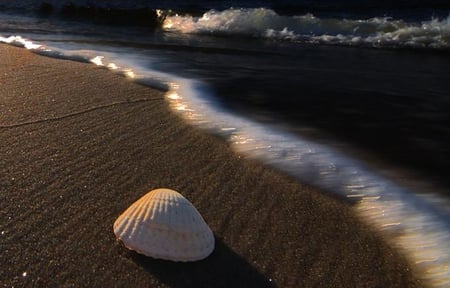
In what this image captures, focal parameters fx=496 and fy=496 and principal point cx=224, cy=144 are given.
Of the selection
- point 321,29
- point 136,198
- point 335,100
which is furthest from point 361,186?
point 321,29

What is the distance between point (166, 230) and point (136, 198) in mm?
557

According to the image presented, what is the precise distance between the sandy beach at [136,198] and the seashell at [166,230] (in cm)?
5

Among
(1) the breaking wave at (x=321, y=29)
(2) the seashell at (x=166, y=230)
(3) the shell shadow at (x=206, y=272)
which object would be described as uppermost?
(1) the breaking wave at (x=321, y=29)

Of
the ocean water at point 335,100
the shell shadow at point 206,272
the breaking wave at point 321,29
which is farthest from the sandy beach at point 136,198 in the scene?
the breaking wave at point 321,29

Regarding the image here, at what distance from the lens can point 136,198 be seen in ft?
6.75

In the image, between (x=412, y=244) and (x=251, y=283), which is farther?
(x=412, y=244)

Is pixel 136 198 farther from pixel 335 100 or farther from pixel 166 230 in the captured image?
pixel 335 100

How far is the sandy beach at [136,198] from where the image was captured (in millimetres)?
1548

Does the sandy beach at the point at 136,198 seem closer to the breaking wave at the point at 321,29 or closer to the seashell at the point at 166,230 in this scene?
the seashell at the point at 166,230

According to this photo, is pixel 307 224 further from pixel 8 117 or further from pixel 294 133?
pixel 8 117

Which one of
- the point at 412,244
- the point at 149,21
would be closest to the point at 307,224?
the point at 412,244

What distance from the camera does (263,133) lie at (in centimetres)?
308

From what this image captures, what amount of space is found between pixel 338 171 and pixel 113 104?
171 cm

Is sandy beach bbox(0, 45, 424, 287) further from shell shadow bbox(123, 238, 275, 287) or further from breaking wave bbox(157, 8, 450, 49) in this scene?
breaking wave bbox(157, 8, 450, 49)
